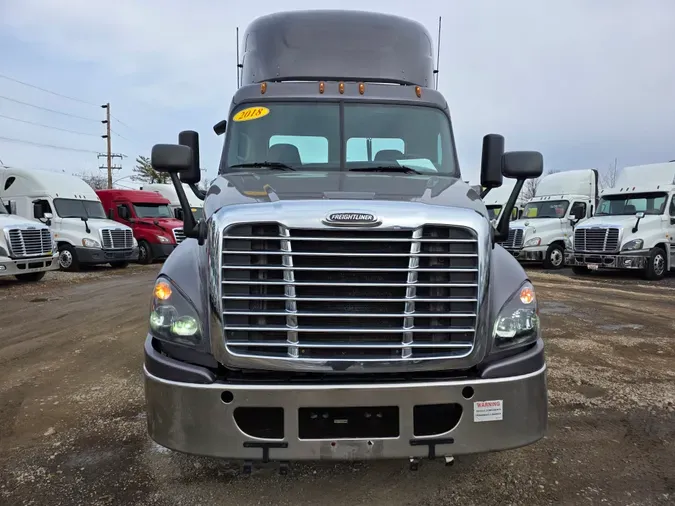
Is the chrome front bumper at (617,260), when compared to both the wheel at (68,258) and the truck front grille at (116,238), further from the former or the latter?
the wheel at (68,258)

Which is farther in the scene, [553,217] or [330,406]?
[553,217]

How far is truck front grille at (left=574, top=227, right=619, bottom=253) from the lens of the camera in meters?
13.8

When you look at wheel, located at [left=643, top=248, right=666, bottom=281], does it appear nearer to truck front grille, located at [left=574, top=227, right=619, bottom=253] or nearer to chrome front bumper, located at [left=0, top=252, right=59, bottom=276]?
truck front grille, located at [left=574, top=227, right=619, bottom=253]

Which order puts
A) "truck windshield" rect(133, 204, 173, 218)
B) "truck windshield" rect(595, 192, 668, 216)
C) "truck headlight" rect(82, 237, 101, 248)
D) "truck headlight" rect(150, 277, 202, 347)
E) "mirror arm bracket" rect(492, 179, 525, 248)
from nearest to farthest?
"truck headlight" rect(150, 277, 202, 347), "mirror arm bracket" rect(492, 179, 525, 248), "truck windshield" rect(595, 192, 668, 216), "truck headlight" rect(82, 237, 101, 248), "truck windshield" rect(133, 204, 173, 218)

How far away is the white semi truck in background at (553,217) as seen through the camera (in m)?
16.8

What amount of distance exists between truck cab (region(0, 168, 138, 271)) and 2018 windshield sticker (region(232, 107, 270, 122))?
12.9 meters

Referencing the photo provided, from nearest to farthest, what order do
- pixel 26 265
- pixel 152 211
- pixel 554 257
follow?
pixel 26 265, pixel 554 257, pixel 152 211

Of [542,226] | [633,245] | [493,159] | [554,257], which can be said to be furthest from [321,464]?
[554,257]

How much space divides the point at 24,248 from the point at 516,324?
40.6ft

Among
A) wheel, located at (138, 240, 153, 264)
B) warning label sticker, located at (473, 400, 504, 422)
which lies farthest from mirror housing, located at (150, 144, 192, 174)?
→ wheel, located at (138, 240, 153, 264)

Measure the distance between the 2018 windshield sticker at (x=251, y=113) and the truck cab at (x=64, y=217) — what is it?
1288 centimetres

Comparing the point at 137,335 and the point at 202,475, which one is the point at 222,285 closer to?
the point at 202,475

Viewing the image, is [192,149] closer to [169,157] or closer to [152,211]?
[169,157]

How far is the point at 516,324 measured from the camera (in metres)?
2.73
